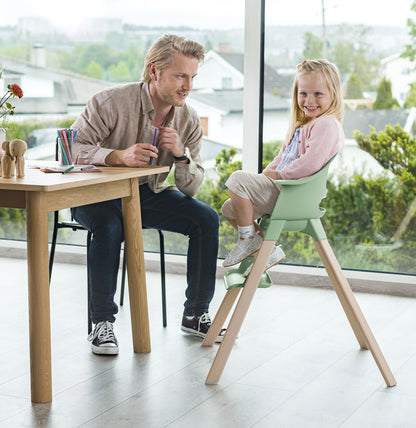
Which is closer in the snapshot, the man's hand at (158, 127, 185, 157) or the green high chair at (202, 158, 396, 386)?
the green high chair at (202, 158, 396, 386)

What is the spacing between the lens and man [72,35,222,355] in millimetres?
2871

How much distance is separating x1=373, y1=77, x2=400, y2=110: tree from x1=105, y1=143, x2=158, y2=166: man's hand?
1.53 metres

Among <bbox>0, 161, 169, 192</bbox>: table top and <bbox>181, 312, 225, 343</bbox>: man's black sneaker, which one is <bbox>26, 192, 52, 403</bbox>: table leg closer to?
<bbox>0, 161, 169, 192</bbox>: table top

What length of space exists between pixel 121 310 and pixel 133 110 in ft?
3.12

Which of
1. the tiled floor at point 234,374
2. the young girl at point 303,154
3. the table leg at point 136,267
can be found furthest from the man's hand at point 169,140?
the tiled floor at point 234,374

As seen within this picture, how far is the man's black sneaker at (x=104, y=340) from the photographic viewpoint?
2.85 m

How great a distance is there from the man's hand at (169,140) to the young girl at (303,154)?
1.36 ft

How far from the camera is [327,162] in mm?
2547

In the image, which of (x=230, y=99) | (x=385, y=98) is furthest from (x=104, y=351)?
(x=385, y=98)

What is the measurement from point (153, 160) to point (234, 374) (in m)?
0.96

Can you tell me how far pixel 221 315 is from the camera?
9.27 feet

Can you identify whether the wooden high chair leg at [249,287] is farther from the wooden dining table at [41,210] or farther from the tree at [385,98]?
the tree at [385,98]

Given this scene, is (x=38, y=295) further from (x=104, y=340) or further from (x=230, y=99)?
(x=230, y=99)

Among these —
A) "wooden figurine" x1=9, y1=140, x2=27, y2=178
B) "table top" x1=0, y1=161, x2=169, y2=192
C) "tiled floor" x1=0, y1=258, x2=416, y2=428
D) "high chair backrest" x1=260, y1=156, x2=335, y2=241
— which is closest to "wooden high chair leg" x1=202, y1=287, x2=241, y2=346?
"tiled floor" x1=0, y1=258, x2=416, y2=428
